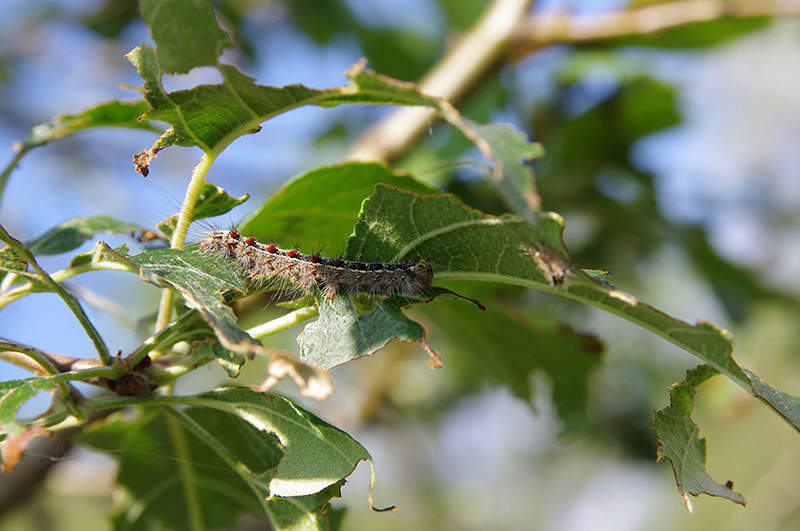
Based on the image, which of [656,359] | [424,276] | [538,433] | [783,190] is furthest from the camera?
[538,433]

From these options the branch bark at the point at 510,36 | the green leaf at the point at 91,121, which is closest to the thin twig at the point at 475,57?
the branch bark at the point at 510,36

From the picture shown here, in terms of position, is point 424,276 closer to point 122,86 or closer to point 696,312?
point 122,86

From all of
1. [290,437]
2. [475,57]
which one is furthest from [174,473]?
[475,57]

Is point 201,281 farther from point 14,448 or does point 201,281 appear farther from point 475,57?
point 475,57

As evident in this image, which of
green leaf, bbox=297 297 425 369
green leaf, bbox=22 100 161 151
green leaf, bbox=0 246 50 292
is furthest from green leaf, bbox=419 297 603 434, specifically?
green leaf, bbox=0 246 50 292

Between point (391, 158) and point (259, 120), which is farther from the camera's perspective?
point (391, 158)

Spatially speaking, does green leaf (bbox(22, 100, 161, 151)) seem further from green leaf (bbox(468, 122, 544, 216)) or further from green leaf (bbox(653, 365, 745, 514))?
green leaf (bbox(653, 365, 745, 514))

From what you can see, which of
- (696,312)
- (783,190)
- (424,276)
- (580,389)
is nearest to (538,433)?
(696,312)
